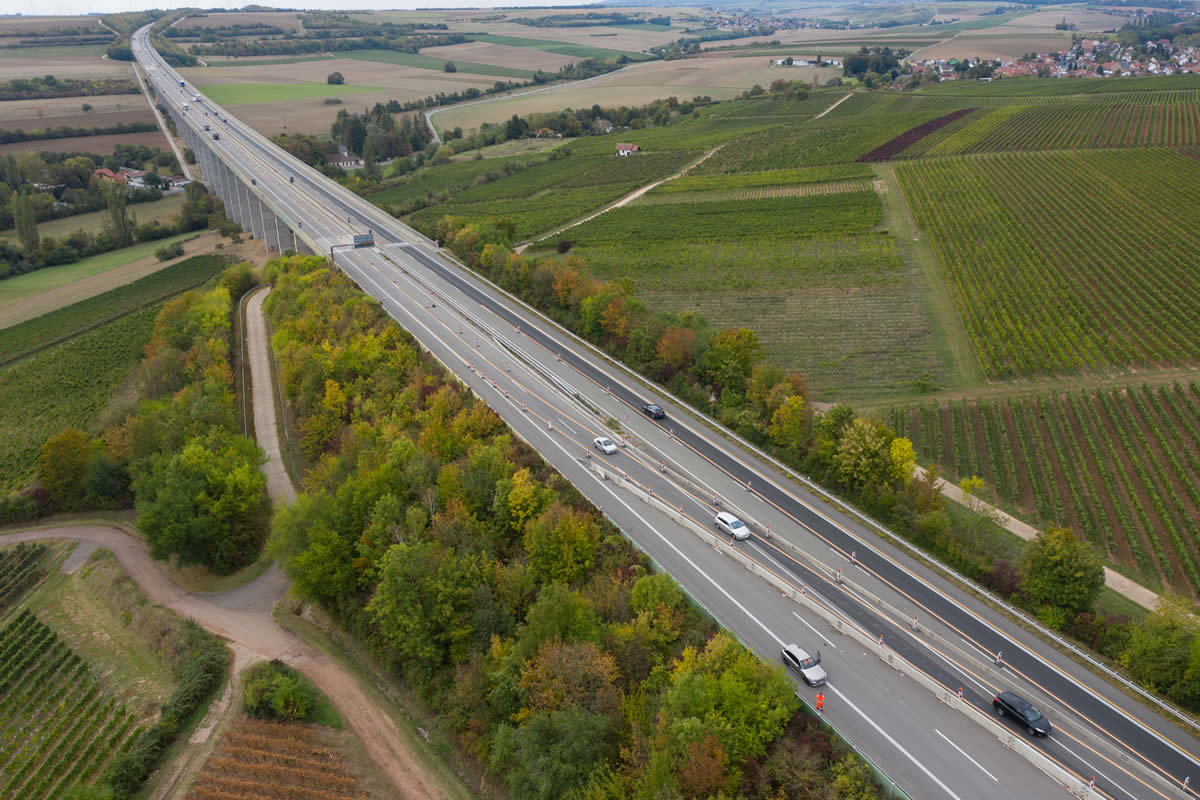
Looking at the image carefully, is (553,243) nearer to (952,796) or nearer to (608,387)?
(608,387)

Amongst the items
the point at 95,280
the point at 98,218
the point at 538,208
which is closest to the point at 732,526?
the point at 538,208

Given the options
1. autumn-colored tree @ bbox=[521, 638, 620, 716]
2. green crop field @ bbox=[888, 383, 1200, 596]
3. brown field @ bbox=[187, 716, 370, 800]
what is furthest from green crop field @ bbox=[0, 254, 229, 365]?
green crop field @ bbox=[888, 383, 1200, 596]

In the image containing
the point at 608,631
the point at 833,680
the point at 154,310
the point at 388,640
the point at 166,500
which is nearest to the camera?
the point at 833,680

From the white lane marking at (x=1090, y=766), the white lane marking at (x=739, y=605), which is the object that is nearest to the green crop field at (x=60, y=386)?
the white lane marking at (x=739, y=605)

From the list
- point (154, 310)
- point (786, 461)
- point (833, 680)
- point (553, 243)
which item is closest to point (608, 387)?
point (786, 461)

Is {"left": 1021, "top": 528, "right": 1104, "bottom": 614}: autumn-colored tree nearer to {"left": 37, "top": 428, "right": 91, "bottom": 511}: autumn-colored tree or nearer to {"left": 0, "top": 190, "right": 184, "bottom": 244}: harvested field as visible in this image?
{"left": 37, "top": 428, "right": 91, "bottom": 511}: autumn-colored tree

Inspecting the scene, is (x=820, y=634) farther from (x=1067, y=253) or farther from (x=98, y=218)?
(x=98, y=218)

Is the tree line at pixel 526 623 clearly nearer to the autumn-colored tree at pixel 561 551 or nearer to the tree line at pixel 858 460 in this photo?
the autumn-colored tree at pixel 561 551
